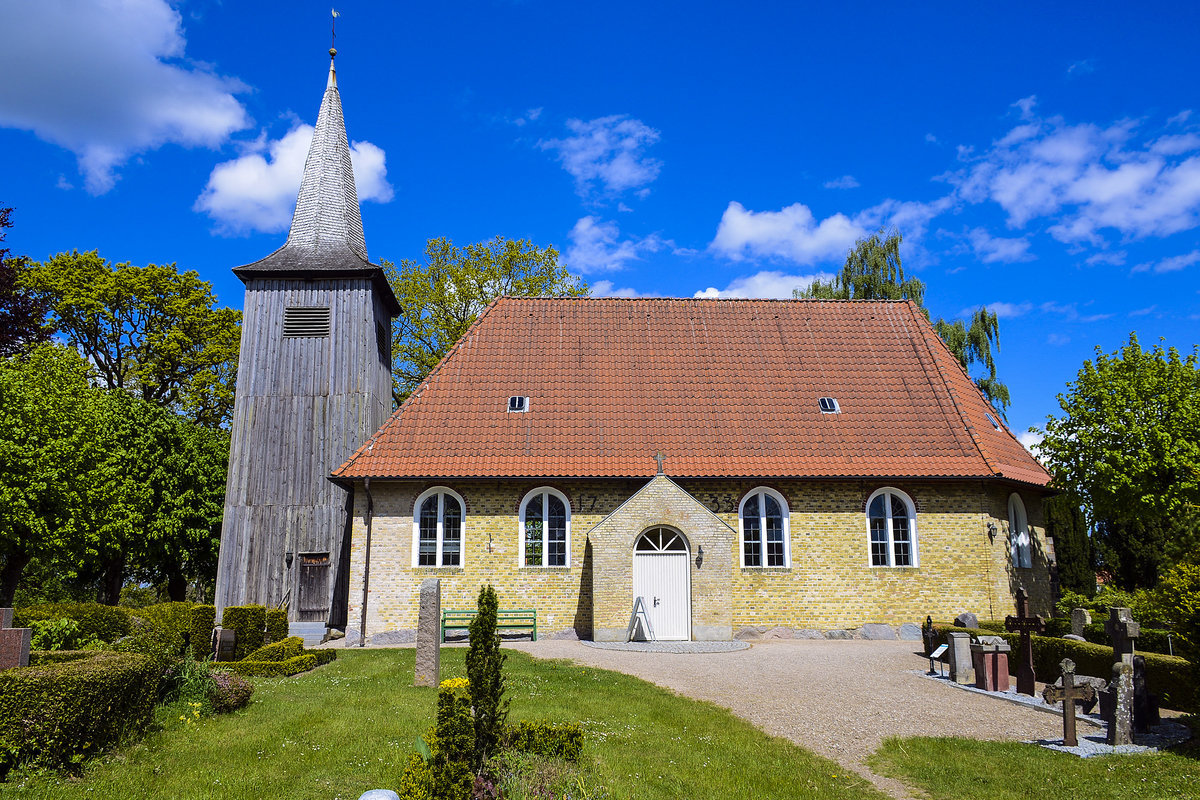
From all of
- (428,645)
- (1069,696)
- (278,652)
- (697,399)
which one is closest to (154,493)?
(278,652)

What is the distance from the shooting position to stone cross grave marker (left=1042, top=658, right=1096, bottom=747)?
8.52 m

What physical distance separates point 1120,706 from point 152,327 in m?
32.6

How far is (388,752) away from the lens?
7891 mm

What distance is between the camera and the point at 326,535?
67.2 ft

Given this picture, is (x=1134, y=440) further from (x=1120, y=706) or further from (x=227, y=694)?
(x=227, y=694)

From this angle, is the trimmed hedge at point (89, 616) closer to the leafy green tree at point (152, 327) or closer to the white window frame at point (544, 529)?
the white window frame at point (544, 529)

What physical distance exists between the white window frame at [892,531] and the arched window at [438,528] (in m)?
10.2

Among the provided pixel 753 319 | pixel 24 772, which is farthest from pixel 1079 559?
pixel 24 772

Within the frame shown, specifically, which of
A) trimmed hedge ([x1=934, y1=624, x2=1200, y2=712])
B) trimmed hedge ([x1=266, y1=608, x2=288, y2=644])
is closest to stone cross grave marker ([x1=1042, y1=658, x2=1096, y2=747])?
trimmed hedge ([x1=934, y1=624, x2=1200, y2=712])

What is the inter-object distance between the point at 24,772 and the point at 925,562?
17.9 metres

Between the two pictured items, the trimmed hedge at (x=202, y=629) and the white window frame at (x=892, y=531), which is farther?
the white window frame at (x=892, y=531)

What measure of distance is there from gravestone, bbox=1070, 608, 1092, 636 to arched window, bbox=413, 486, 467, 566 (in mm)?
13200

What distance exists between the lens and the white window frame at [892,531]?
1866cm

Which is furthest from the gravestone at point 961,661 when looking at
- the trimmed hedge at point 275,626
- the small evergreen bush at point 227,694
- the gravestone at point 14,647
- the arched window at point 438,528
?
the trimmed hedge at point 275,626
